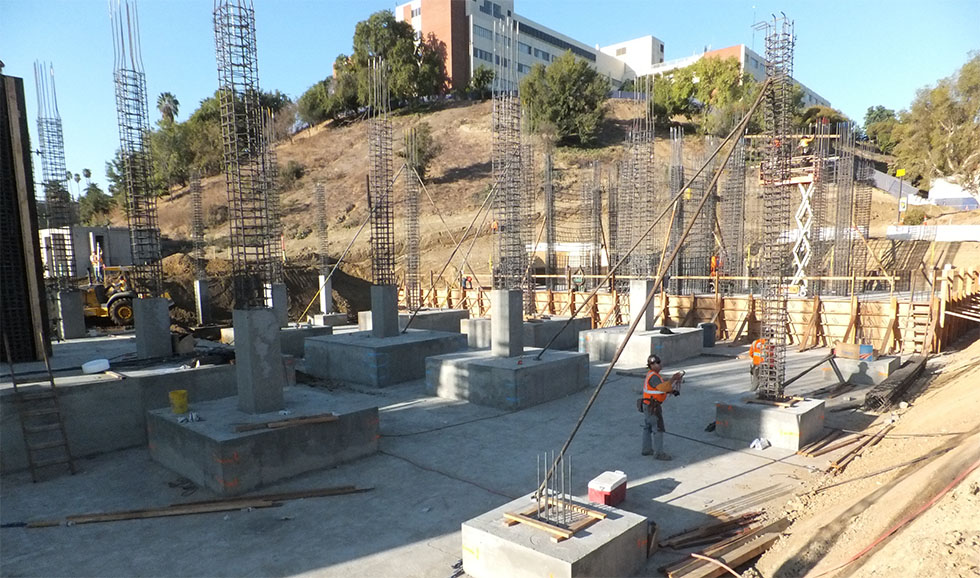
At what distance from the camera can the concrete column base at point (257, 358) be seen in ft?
26.8

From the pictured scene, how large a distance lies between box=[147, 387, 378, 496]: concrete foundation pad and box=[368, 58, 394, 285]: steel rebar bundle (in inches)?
270

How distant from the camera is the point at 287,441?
7.73 m

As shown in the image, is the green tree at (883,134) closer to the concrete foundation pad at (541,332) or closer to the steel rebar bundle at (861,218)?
the steel rebar bundle at (861,218)

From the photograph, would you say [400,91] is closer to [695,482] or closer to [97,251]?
[97,251]

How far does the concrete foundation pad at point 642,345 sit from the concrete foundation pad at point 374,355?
404 cm

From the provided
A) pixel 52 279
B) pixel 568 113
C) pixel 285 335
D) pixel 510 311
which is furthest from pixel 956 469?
pixel 568 113

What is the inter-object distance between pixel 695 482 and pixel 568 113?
52.9 meters

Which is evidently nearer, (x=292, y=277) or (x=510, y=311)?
(x=510, y=311)

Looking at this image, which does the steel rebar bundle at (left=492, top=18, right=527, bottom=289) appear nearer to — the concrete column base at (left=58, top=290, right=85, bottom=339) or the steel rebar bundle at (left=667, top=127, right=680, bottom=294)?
the steel rebar bundle at (left=667, top=127, right=680, bottom=294)

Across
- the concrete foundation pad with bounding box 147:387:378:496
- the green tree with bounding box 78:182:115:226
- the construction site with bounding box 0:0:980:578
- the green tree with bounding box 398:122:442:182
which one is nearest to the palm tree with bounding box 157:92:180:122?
the green tree with bounding box 78:182:115:226

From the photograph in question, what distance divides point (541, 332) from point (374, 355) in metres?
5.62

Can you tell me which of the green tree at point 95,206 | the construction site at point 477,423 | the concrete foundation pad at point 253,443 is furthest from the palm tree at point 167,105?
the concrete foundation pad at point 253,443

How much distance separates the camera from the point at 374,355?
534 inches

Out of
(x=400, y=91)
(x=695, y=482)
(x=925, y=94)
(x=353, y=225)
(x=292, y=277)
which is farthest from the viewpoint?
(x=400, y=91)
